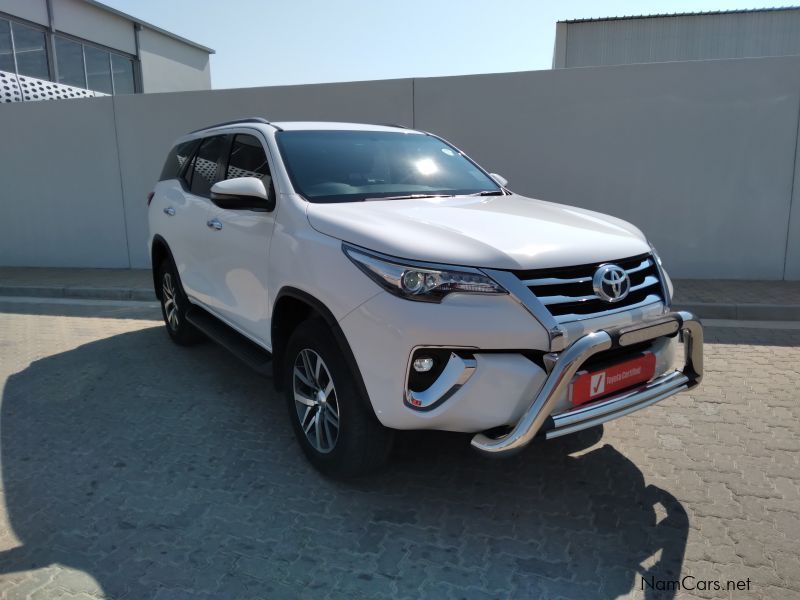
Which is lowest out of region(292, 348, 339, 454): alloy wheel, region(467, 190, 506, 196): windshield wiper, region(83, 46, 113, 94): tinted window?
region(292, 348, 339, 454): alloy wheel

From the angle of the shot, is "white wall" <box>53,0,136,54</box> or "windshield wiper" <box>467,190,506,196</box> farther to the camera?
"white wall" <box>53,0,136,54</box>

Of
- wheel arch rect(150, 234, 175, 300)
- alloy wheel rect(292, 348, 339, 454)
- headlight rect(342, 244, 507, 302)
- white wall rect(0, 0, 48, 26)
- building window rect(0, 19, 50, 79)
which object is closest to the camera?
headlight rect(342, 244, 507, 302)

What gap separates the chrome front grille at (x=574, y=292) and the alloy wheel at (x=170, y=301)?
388 cm

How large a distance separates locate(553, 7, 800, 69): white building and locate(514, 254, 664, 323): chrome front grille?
17.3 m

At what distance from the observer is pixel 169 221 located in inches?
212

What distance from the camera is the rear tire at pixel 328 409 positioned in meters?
2.89

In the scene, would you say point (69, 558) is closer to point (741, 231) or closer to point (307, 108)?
point (307, 108)

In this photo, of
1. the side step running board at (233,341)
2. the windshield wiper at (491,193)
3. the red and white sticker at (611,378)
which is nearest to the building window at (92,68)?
the side step running board at (233,341)

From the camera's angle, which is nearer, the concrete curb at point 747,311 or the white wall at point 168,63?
the concrete curb at point 747,311

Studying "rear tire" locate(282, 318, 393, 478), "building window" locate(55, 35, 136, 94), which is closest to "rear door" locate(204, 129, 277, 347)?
"rear tire" locate(282, 318, 393, 478)

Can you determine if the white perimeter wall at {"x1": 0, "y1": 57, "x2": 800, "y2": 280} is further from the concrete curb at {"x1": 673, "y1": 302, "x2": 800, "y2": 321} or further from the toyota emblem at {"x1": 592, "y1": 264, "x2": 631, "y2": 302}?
the toyota emblem at {"x1": 592, "y1": 264, "x2": 631, "y2": 302}

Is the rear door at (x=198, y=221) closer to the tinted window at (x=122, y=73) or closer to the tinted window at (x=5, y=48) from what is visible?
the tinted window at (x=5, y=48)

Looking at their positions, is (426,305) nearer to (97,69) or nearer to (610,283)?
(610,283)

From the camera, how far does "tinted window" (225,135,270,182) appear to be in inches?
151
